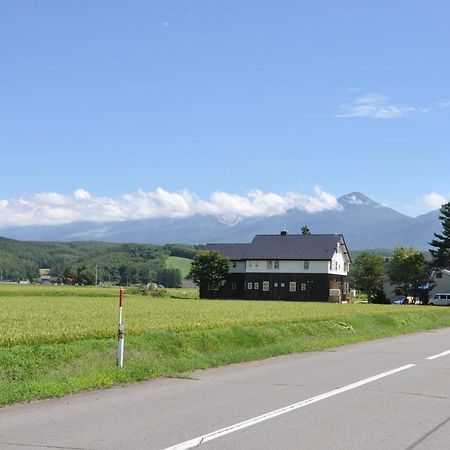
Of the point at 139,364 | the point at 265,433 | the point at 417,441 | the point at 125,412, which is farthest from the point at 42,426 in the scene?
the point at 139,364

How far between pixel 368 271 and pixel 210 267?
21.1 m

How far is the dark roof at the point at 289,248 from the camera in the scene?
83.7m

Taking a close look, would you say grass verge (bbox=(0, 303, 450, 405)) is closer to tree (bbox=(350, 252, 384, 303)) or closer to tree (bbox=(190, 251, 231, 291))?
tree (bbox=(190, 251, 231, 291))

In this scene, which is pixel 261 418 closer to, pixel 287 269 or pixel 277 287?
pixel 277 287

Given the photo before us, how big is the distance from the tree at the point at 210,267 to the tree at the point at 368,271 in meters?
17.7

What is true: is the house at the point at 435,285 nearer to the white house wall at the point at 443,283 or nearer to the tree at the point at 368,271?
the white house wall at the point at 443,283

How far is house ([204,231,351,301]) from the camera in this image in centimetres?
8269

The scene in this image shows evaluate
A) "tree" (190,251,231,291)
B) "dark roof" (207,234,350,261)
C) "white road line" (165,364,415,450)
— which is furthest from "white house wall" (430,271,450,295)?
"white road line" (165,364,415,450)

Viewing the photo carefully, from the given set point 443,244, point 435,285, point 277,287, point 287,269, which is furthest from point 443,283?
point 277,287

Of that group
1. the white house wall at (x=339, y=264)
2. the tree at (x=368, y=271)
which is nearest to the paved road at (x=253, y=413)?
the white house wall at (x=339, y=264)

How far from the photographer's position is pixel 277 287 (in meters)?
84.2

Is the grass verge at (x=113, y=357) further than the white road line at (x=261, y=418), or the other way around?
the grass verge at (x=113, y=357)

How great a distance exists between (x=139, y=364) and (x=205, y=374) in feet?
4.48

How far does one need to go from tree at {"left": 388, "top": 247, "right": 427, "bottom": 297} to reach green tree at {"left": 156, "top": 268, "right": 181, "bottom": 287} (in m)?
103
